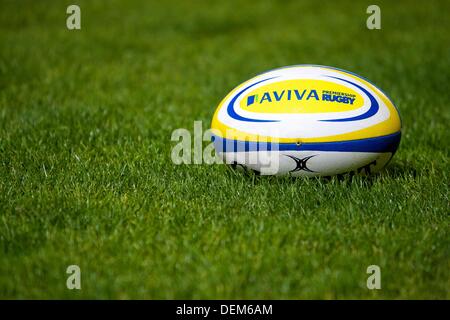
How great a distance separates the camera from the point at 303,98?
3.92 m

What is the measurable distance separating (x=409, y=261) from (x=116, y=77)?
4.98 meters

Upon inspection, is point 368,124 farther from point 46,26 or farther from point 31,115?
point 46,26

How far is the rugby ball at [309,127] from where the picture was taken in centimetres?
385

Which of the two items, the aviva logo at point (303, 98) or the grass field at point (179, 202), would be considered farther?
the aviva logo at point (303, 98)

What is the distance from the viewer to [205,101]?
6.44 metres

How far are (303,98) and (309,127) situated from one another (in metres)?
0.21

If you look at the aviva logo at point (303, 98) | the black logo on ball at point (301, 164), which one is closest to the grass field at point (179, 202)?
the black logo on ball at point (301, 164)

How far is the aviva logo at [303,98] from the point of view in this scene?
3893 mm

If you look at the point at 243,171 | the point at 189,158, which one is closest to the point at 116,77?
the point at 189,158

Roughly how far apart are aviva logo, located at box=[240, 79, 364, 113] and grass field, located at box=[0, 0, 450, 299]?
1.57 ft

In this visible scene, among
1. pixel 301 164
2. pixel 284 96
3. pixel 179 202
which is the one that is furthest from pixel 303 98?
pixel 179 202

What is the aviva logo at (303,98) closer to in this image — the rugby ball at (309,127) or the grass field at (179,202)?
the rugby ball at (309,127)

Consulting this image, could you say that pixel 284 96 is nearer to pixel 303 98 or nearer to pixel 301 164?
pixel 303 98

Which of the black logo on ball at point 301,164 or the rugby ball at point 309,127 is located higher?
the rugby ball at point 309,127
